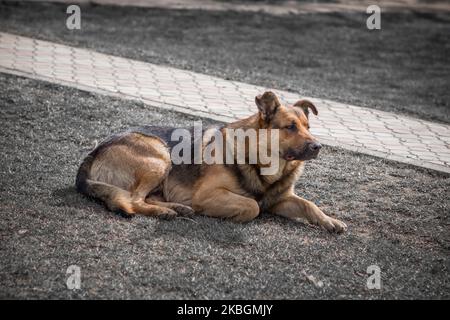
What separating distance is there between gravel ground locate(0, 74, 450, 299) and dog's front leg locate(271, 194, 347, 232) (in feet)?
0.31

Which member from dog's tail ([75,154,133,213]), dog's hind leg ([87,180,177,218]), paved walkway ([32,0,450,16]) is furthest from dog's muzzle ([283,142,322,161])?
paved walkway ([32,0,450,16])

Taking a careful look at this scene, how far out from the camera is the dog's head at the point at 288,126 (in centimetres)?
566

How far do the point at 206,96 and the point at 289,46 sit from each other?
5300 mm

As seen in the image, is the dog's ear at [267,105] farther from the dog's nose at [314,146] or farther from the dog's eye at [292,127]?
the dog's nose at [314,146]

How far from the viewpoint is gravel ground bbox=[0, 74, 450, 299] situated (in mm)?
4684

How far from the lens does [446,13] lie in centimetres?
1848

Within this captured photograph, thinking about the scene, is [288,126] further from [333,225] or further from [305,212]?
[333,225]

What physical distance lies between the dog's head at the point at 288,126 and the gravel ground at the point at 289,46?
185 inches

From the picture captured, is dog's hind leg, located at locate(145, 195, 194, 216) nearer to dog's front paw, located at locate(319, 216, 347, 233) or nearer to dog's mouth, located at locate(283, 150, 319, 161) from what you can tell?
dog's mouth, located at locate(283, 150, 319, 161)

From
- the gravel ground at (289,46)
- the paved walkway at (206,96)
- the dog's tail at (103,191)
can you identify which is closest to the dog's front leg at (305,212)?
the dog's tail at (103,191)

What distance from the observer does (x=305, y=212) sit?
6.02 metres
